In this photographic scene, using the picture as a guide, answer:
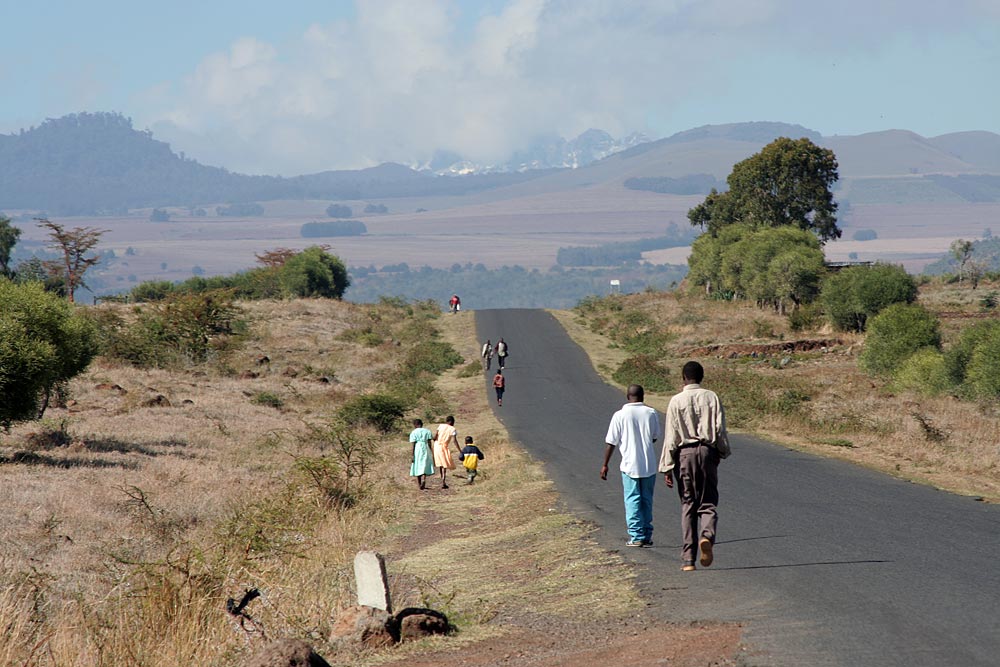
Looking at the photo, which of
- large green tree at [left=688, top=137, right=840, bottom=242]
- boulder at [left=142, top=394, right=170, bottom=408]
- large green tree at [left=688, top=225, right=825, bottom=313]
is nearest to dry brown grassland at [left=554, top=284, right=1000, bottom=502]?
large green tree at [left=688, top=225, right=825, bottom=313]

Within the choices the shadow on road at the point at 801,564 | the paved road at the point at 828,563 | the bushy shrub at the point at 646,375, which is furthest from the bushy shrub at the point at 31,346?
the bushy shrub at the point at 646,375

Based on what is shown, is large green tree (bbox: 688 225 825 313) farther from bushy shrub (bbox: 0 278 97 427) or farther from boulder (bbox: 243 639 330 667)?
boulder (bbox: 243 639 330 667)

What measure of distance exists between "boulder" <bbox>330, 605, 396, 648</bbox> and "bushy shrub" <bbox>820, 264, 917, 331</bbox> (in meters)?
48.4

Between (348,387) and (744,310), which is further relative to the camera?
(744,310)

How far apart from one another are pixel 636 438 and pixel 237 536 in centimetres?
477

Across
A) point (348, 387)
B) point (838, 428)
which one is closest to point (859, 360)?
point (838, 428)

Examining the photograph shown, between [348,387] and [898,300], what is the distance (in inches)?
1089

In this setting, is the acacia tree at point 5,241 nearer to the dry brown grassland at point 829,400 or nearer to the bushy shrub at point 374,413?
the dry brown grassland at point 829,400

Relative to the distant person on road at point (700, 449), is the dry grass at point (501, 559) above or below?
below

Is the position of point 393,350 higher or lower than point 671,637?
lower

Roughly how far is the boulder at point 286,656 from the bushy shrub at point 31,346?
17.4 meters

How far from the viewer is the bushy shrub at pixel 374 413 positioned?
3422cm

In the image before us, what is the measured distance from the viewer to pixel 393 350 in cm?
6116

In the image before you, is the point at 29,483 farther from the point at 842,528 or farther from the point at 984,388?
the point at 984,388
